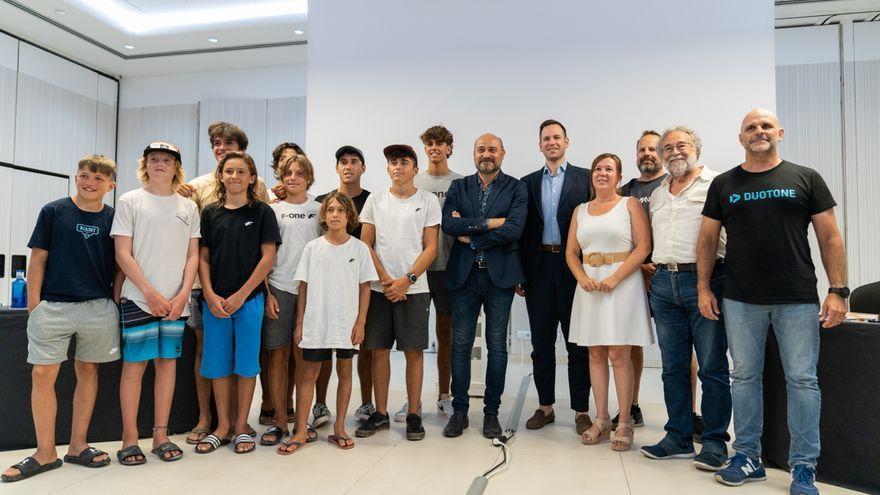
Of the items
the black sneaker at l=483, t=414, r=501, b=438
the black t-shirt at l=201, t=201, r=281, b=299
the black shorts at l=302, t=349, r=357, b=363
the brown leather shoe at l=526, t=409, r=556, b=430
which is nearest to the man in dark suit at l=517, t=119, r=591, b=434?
the brown leather shoe at l=526, t=409, r=556, b=430

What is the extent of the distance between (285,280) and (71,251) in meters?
Answer: 0.98

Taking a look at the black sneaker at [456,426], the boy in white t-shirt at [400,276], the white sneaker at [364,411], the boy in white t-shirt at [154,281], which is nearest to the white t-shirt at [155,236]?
the boy in white t-shirt at [154,281]

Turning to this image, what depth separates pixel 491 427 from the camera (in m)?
3.06

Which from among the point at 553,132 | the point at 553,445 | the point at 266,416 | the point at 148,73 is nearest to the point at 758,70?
the point at 553,132

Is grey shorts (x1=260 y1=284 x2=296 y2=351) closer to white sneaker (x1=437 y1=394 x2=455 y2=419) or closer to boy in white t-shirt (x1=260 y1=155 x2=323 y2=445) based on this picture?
boy in white t-shirt (x1=260 y1=155 x2=323 y2=445)

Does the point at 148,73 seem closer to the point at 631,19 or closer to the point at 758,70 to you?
the point at 631,19

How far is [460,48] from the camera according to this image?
5.03m

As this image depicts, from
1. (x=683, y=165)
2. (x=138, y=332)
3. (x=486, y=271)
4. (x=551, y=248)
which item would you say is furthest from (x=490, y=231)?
(x=138, y=332)

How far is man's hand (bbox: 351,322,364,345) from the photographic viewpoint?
283cm

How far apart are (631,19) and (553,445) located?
3642mm

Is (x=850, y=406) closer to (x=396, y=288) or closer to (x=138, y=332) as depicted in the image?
(x=396, y=288)

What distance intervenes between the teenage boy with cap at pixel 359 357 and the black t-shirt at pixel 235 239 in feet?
1.45

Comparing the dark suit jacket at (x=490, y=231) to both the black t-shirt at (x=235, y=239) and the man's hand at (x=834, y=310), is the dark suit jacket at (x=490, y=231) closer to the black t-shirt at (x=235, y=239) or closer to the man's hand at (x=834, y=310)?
the black t-shirt at (x=235, y=239)

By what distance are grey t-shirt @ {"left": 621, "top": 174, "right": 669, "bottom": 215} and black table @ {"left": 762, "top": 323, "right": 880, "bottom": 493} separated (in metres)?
1.19
